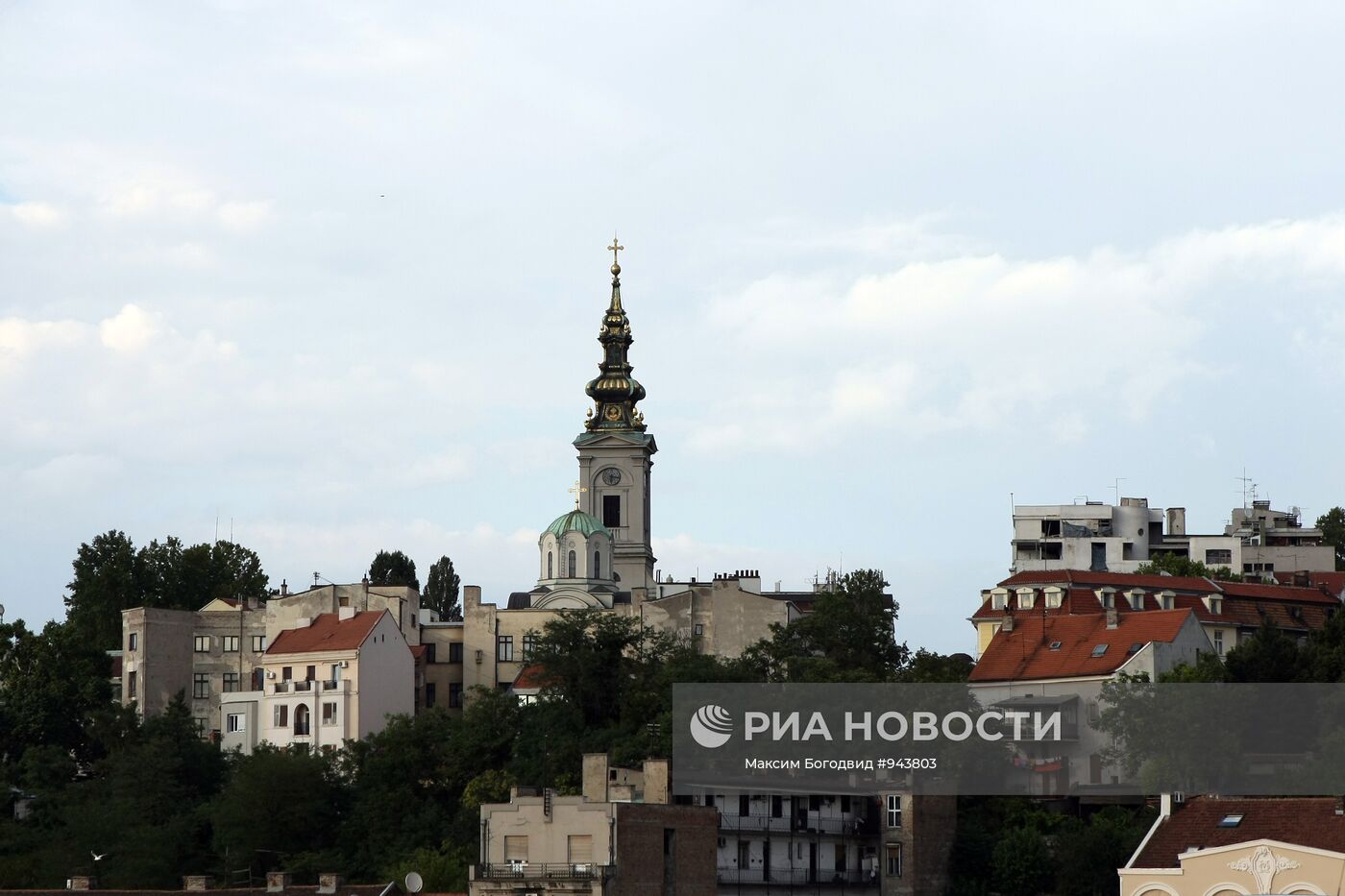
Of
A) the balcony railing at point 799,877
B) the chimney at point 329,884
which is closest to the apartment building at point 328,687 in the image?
the chimney at point 329,884

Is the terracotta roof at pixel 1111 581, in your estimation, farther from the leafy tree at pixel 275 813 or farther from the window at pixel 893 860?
the leafy tree at pixel 275 813

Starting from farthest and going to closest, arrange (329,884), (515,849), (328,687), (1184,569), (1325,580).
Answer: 1. (1325,580)
2. (1184,569)
3. (328,687)
4. (329,884)
5. (515,849)

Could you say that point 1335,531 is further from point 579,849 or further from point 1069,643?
point 579,849

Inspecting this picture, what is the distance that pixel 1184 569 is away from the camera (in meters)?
135

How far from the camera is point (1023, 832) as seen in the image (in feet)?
299

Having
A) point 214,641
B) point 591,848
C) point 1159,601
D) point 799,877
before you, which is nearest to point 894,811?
point 799,877

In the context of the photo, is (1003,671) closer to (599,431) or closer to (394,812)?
(394,812)

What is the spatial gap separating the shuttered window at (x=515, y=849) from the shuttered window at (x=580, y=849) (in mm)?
1730

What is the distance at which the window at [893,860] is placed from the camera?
90438 millimetres

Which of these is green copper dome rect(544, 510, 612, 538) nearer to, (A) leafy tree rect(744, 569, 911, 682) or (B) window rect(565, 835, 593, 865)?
(A) leafy tree rect(744, 569, 911, 682)

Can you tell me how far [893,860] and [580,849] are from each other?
48.7ft

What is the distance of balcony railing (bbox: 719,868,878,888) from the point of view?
8769cm

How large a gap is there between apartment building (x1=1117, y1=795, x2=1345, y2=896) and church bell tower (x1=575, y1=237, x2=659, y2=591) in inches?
3066

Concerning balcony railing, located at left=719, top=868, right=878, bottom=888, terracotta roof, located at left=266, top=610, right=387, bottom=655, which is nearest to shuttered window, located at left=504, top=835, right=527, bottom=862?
balcony railing, located at left=719, top=868, right=878, bottom=888
